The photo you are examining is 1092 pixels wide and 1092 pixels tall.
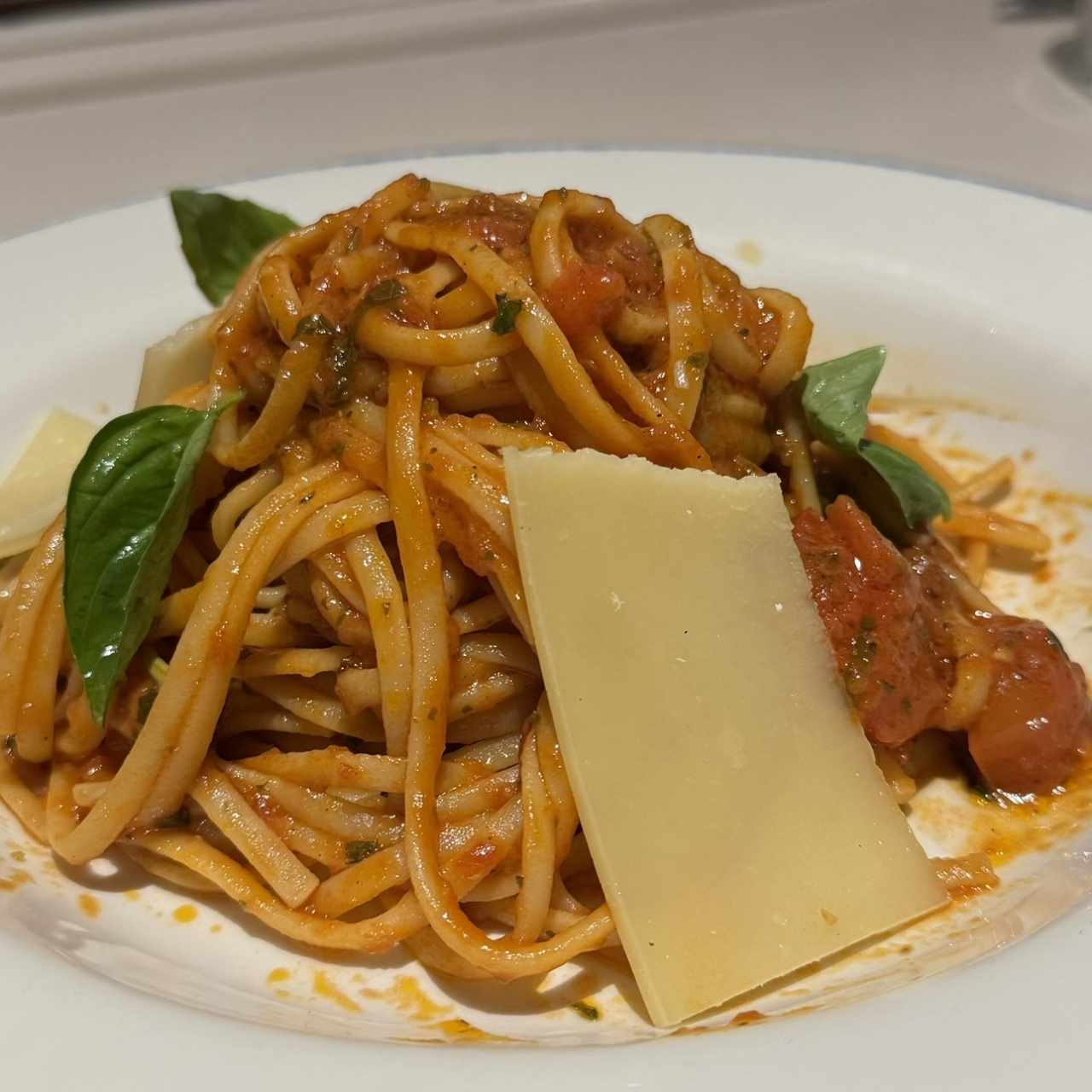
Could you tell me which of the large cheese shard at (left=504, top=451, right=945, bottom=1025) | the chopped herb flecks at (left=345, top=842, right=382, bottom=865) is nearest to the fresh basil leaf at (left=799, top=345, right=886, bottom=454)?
the large cheese shard at (left=504, top=451, right=945, bottom=1025)

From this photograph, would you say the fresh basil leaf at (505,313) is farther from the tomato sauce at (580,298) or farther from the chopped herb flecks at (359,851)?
the chopped herb flecks at (359,851)

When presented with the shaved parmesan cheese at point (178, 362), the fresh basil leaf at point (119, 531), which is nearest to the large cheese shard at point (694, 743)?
the fresh basil leaf at point (119, 531)

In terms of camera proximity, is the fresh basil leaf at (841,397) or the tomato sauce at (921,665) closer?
the tomato sauce at (921,665)

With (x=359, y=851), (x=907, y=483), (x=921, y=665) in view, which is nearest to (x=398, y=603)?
(x=359, y=851)

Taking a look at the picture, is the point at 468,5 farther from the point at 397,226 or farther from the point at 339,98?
the point at 397,226

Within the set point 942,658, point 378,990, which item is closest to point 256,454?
point 378,990

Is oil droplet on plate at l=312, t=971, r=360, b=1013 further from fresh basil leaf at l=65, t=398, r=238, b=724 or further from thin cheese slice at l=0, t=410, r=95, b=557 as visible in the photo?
thin cheese slice at l=0, t=410, r=95, b=557
